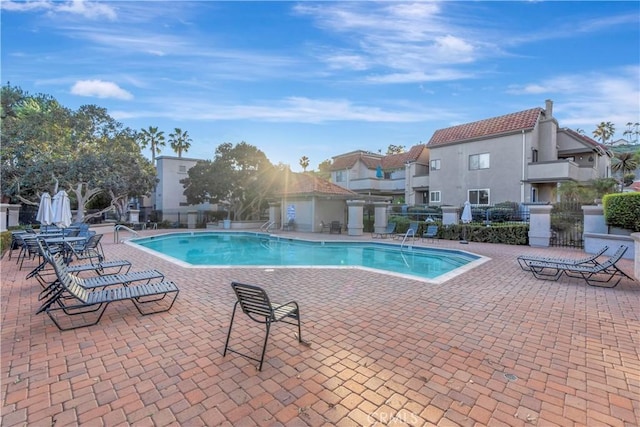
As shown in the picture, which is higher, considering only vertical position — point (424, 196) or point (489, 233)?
point (424, 196)

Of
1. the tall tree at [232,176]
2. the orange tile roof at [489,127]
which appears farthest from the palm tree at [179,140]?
the orange tile roof at [489,127]

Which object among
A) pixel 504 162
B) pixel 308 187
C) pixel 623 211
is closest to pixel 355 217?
pixel 308 187

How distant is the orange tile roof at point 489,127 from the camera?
2072 cm

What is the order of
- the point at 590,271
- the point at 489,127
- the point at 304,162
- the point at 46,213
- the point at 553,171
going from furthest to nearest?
1. the point at 304,162
2. the point at 489,127
3. the point at 553,171
4. the point at 46,213
5. the point at 590,271

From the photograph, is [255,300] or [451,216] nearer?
[255,300]

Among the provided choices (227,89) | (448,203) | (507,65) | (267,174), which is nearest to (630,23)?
(507,65)

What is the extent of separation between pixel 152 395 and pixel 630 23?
1475 centimetres

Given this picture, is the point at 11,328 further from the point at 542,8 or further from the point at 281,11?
the point at 542,8

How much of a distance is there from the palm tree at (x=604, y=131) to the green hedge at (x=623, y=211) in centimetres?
5668

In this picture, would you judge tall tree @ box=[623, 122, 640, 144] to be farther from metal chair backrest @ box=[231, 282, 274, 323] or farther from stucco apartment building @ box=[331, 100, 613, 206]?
metal chair backrest @ box=[231, 282, 274, 323]

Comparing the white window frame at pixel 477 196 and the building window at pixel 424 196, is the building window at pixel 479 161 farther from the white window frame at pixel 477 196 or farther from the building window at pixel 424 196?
the building window at pixel 424 196

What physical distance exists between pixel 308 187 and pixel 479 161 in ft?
42.7

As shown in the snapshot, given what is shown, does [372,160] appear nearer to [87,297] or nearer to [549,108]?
[549,108]

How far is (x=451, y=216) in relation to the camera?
16.7m
